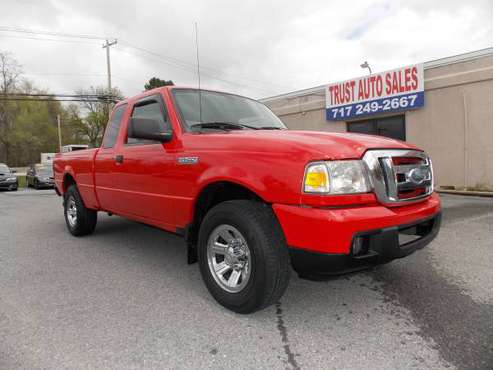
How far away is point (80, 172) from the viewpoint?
5.17 meters

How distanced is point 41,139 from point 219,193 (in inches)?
2308

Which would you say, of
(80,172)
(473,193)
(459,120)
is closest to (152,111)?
(80,172)

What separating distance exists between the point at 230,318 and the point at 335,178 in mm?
1303

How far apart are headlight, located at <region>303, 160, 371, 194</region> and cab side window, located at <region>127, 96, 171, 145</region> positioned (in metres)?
1.64

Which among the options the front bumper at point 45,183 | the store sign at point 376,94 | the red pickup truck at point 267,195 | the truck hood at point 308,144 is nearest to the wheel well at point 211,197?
the red pickup truck at point 267,195

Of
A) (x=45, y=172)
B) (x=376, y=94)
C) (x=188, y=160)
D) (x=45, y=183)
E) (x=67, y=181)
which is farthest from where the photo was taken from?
(x=45, y=172)

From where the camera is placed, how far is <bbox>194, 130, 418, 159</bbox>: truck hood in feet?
7.67

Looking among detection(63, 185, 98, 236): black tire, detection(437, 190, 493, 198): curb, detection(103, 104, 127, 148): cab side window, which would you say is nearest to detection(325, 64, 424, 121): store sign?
detection(437, 190, 493, 198): curb

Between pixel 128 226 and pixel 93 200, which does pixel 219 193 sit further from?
pixel 128 226

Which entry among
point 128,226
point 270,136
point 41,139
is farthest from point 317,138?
point 41,139

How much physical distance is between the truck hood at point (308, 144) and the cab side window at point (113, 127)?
2070 mm

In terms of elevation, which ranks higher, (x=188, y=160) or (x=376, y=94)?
(x=376, y=94)

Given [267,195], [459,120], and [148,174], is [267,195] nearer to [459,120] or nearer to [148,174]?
[148,174]

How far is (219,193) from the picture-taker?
3072 mm
